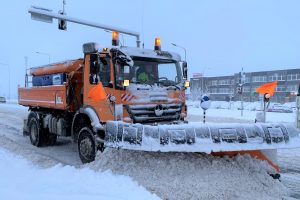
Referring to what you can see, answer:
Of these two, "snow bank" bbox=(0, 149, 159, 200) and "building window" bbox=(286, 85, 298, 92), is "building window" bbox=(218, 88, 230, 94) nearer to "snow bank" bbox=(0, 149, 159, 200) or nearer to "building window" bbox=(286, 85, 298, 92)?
"building window" bbox=(286, 85, 298, 92)

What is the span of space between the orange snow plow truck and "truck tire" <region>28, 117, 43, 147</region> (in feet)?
2.98

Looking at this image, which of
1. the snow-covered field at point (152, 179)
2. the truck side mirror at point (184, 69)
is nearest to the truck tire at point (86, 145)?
the snow-covered field at point (152, 179)

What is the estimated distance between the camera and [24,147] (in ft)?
34.1

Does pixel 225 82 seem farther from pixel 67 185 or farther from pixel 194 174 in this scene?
pixel 67 185

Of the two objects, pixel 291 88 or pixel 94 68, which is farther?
pixel 291 88

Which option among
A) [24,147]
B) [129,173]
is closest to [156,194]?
[129,173]

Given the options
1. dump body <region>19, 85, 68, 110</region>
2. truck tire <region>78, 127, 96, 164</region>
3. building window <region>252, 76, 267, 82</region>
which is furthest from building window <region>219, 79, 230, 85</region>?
truck tire <region>78, 127, 96, 164</region>

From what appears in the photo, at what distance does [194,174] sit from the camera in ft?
19.5

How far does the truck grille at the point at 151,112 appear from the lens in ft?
23.7

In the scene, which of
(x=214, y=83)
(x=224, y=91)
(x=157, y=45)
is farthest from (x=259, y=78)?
(x=157, y=45)

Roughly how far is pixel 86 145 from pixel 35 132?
3878 millimetres

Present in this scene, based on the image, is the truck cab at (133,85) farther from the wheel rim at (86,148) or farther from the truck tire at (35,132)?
the truck tire at (35,132)

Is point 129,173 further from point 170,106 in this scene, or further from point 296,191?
point 296,191

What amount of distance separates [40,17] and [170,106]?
1122cm
